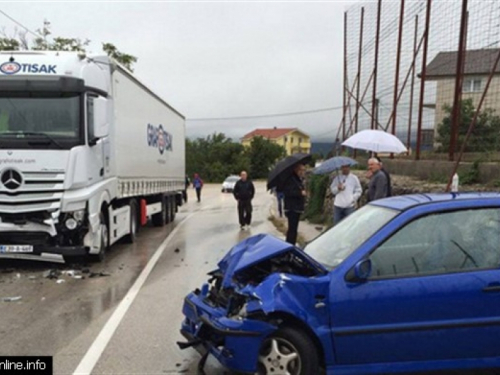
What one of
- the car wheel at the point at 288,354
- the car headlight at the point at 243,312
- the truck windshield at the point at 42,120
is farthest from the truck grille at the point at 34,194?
the car wheel at the point at 288,354

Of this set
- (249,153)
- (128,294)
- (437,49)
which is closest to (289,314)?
(128,294)

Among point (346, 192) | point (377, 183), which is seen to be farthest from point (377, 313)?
point (346, 192)

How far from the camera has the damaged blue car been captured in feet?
12.1

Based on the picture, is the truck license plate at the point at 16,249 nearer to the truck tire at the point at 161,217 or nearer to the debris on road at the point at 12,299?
the debris on road at the point at 12,299

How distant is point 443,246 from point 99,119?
6.61m

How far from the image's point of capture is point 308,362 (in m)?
3.68

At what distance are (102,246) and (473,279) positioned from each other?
6.90m

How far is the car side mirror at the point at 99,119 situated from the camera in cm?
867

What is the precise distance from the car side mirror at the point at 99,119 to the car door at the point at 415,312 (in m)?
6.19

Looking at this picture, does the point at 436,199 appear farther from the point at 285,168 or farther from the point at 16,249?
the point at 16,249

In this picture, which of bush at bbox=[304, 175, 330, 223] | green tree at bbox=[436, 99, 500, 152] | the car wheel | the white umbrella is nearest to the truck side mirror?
the white umbrella

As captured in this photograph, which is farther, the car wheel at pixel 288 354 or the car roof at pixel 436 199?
the car roof at pixel 436 199

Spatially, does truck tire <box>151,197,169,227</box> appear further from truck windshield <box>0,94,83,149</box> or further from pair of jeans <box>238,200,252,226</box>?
truck windshield <box>0,94,83,149</box>

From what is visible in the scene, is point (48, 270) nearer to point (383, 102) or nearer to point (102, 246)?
point (102, 246)
